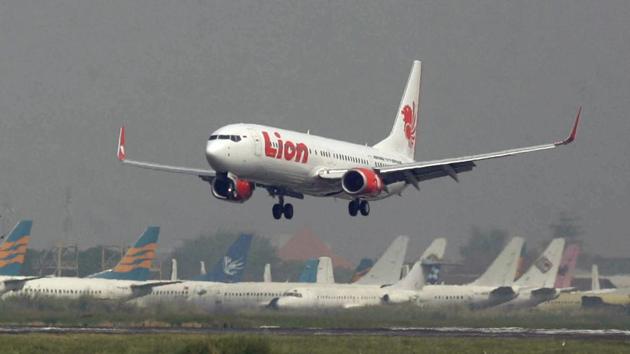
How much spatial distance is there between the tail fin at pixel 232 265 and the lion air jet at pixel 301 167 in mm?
28372

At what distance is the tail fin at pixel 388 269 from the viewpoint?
103 meters

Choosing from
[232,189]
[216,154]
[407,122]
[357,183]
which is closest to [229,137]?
[216,154]

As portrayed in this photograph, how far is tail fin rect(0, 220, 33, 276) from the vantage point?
9481 cm

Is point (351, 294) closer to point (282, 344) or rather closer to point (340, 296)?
point (340, 296)

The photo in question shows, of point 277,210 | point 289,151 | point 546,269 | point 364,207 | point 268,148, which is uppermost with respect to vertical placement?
point 546,269

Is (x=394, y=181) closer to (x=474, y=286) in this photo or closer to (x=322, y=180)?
(x=322, y=180)

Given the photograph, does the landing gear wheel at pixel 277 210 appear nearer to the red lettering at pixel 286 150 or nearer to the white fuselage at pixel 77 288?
the red lettering at pixel 286 150

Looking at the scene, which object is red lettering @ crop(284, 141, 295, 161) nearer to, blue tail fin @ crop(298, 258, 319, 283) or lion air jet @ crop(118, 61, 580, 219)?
lion air jet @ crop(118, 61, 580, 219)

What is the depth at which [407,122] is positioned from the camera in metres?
80.9

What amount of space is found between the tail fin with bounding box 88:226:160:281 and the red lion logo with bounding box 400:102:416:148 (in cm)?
2656

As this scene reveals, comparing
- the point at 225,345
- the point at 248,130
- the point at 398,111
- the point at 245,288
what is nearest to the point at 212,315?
the point at 245,288

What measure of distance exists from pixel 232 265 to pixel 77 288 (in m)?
16.9

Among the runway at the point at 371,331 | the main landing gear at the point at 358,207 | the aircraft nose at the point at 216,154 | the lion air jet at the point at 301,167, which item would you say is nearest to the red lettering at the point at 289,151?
the lion air jet at the point at 301,167

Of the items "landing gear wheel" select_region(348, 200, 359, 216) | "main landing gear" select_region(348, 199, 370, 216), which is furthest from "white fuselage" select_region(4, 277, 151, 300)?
"main landing gear" select_region(348, 199, 370, 216)
